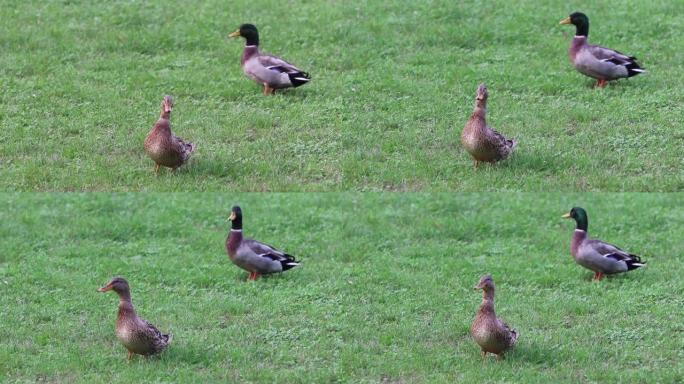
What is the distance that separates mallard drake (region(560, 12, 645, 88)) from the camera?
47.9 ft

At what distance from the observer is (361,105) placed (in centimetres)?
1459

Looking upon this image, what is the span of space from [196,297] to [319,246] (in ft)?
6.13

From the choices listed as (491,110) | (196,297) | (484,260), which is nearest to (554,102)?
(491,110)

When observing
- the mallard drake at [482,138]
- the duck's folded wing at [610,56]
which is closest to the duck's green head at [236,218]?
the mallard drake at [482,138]

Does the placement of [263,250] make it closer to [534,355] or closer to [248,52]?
[248,52]

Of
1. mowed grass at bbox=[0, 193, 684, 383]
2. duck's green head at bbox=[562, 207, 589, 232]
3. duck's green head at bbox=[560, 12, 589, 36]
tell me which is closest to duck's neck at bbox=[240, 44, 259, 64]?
mowed grass at bbox=[0, 193, 684, 383]

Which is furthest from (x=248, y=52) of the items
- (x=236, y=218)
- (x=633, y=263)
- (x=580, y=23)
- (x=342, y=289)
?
(x=633, y=263)

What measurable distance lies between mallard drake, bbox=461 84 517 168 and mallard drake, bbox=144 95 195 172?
2736mm

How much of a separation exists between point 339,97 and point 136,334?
14.7 feet

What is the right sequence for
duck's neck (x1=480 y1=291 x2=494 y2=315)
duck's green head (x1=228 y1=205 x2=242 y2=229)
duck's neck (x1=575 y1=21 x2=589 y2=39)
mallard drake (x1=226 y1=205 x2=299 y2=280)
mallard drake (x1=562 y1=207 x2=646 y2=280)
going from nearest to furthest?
duck's neck (x1=480 y1=291 x2=494 y2=315) < mallard drake (x1=562 y1=207 x2=646 y2=280) < mallard drake (x1=226 y1=205 x2=299 y2=280) < duck's green head (x1=228 y1=205 x2=242 y2=229) < duck's neck (x1=575 y1=21 x2=589 y2=39)

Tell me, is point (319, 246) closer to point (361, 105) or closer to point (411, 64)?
point (361, 105)

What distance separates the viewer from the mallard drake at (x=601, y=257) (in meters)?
13.2

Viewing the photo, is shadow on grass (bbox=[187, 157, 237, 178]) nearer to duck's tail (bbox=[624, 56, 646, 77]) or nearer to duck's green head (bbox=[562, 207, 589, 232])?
duck's green head (bbox=[562, 207, 589, 232])

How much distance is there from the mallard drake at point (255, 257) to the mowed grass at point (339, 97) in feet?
2.59
